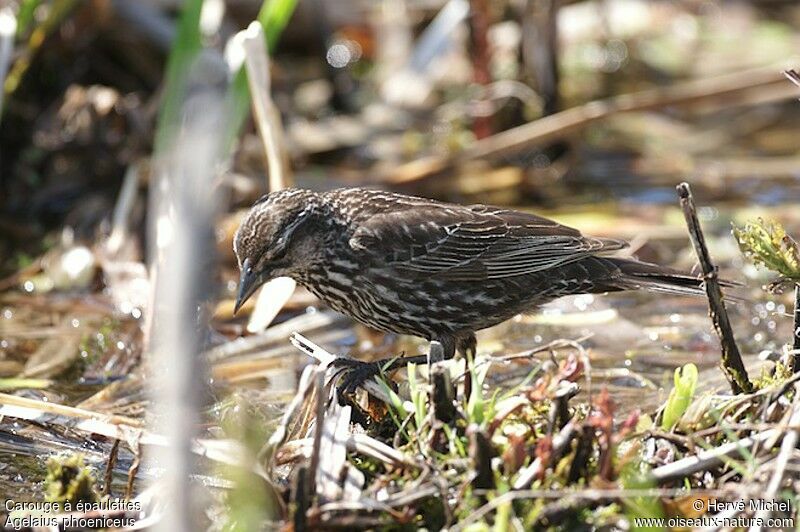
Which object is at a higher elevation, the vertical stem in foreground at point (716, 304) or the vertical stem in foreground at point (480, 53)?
the vertical stem in foreground at point (480, 53)

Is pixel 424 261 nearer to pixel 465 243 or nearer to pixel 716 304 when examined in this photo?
pixel 465 243

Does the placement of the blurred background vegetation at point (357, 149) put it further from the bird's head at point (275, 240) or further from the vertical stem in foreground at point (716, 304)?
the vertical stem in foreground at point (716, 304)

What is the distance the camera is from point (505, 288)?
5484 millimetres

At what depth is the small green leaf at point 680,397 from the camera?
413 cm

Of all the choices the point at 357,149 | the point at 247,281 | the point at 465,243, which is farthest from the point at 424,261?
the point at 357,149

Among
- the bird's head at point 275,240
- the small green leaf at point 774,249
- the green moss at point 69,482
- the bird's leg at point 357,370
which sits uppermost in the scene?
the bird's head at point 275,240

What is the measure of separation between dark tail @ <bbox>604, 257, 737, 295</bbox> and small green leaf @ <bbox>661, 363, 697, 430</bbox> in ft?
3.45

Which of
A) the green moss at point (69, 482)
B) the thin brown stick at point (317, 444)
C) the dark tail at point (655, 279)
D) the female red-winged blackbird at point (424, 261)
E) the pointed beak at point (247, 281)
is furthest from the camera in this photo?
the dark tail at point (655, 279)

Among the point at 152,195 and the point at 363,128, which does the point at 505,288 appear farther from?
the point at 363,128

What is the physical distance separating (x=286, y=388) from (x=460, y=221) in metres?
1.09

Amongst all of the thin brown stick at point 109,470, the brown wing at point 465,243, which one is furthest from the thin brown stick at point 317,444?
the brown wing at point 465,243

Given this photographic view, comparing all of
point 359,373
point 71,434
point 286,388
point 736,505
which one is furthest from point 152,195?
point 736,505

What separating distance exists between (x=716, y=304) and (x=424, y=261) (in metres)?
1.48

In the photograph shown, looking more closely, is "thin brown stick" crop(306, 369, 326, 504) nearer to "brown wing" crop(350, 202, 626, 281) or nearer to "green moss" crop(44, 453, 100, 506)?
"green moss" crop(44, 453, 100, 506)
